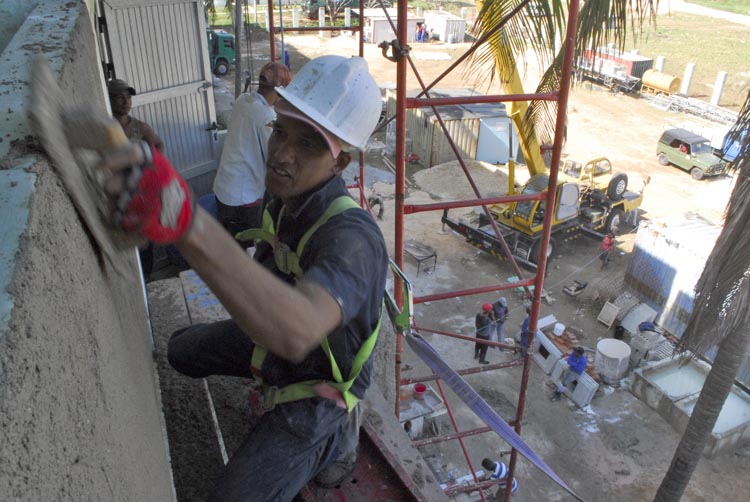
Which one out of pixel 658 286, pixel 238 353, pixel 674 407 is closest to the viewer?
pixel 238 353

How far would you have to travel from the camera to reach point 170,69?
25.9 feet

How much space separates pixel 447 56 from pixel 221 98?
20581 mm

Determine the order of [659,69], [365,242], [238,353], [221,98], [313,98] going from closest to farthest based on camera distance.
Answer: [365,242], [313,98], [238,353], [221,98], [659,69]

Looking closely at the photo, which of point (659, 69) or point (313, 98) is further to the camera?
point (659, 69)

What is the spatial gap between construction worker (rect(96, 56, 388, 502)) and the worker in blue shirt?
889cm

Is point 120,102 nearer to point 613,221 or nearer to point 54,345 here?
point 54,345

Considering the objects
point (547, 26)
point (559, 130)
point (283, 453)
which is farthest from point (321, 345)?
point (547, 26)

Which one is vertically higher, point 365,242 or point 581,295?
point 365,242

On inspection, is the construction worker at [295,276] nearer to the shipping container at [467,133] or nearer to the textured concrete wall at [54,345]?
the textured concrete wall at [54,345]

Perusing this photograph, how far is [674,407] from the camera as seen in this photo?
10727mm

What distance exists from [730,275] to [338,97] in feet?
19.9

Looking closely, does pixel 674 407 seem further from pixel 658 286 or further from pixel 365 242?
pixel 365 242

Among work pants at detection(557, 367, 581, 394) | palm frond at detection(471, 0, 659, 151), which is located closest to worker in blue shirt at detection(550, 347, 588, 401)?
work pants at detection(557, 367, 581, 394)

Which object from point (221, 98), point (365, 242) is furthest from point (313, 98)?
point (221, 98)
